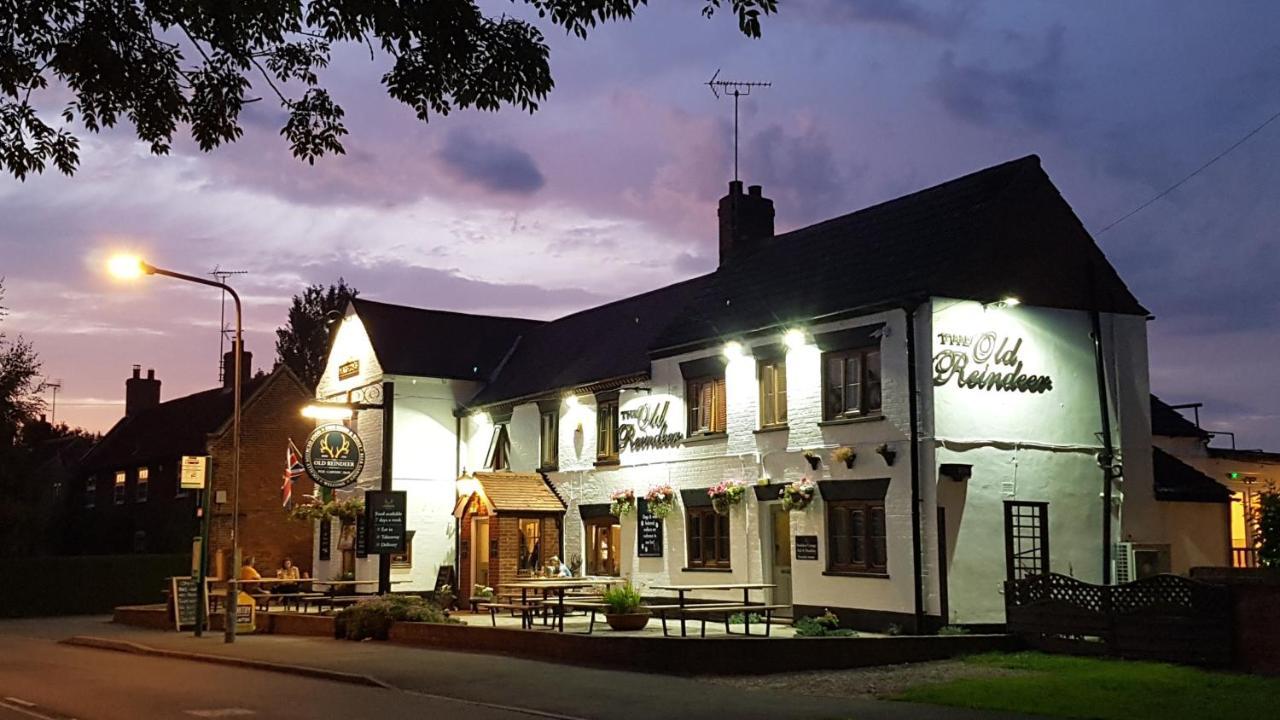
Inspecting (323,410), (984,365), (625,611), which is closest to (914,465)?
(984,365)

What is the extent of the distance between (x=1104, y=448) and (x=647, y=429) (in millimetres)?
10146

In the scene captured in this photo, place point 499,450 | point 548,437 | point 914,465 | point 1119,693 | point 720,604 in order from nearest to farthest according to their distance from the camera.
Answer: point 1119,693 → point 914,465 → point 720,604 → point 548,437 → point 499,450

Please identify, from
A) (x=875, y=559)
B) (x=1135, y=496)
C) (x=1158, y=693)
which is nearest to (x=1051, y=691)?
(x=1158, y=693)

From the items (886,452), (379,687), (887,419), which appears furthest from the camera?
(887,419)

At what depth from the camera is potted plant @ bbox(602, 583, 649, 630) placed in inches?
936

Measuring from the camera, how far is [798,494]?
82.7 ft

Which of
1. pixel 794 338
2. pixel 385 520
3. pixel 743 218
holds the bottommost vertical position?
pixel 385 520

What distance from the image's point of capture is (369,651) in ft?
76.3

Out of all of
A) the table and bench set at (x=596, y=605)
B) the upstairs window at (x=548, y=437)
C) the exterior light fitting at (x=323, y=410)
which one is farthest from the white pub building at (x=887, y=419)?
the exterior light fitting at (x=323, y=410)

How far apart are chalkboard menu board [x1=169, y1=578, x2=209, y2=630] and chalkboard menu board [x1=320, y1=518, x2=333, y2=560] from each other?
29.8 feet

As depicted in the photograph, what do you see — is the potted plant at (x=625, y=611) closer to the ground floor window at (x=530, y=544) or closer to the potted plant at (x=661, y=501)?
the potted plant at (x=661, y=501)

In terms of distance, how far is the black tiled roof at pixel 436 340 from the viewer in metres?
38.1

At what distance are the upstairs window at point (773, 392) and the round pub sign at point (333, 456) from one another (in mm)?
9367

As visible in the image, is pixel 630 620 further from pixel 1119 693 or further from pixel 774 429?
pixel 1119 693
